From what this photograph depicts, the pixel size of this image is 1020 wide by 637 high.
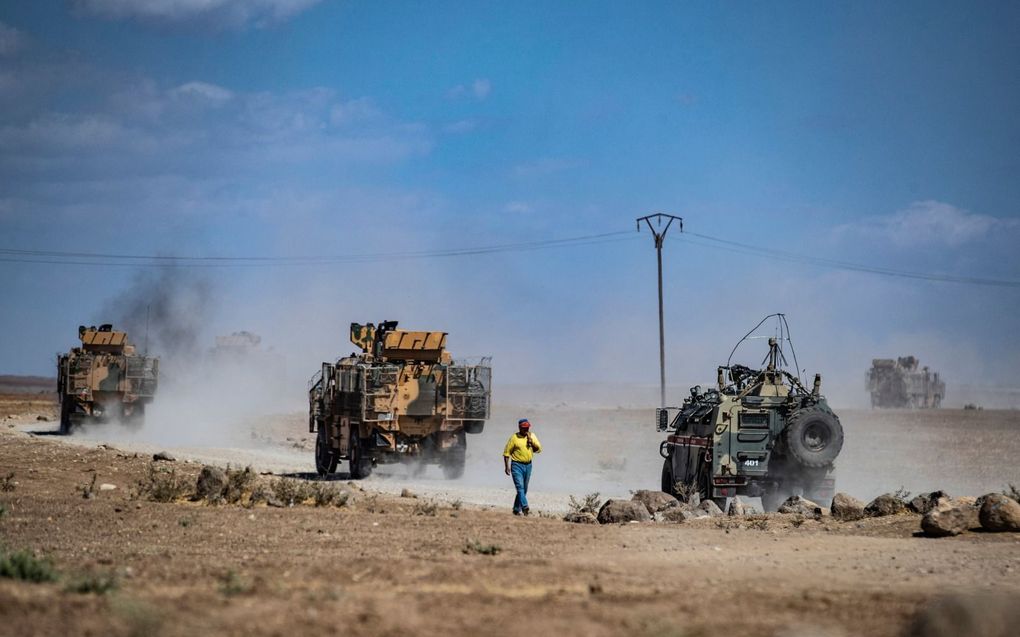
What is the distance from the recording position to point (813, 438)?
19.8 metres

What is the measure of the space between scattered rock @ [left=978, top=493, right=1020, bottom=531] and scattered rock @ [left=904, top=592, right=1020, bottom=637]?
7.25m

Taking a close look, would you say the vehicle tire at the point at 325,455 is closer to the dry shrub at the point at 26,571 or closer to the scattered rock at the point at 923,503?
the scattered rock at the point at 923,503

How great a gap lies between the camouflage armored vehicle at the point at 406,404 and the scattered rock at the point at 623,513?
32.4ft

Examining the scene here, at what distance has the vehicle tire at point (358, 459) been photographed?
26.6 m

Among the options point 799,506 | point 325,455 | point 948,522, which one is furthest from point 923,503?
point 325,455

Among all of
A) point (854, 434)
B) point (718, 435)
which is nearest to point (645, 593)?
point (718, 435)

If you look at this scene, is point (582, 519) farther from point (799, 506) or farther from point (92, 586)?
point (92, 586)

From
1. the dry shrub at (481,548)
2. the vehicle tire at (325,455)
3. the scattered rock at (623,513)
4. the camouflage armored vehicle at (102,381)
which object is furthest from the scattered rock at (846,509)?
the camouflage armored vehicle at (102,381)

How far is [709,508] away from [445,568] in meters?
9.15

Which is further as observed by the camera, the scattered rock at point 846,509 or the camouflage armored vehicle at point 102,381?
the camouflage armored vehicle at point 102,381

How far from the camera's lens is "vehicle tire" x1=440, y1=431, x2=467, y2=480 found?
27.2 m

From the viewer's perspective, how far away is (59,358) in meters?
43.3

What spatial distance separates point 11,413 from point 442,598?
194 feet

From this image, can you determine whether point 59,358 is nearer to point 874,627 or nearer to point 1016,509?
point 1016,509
